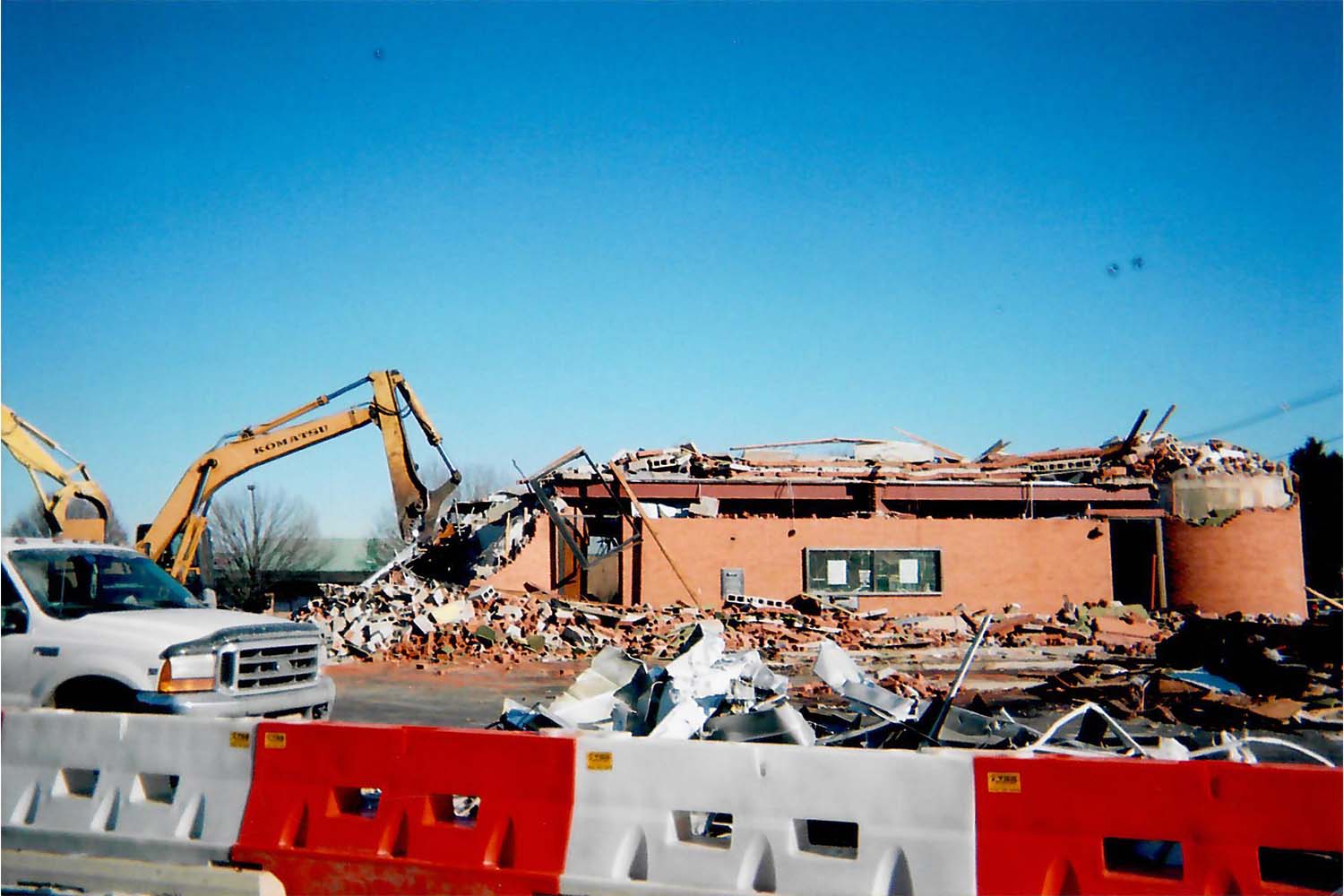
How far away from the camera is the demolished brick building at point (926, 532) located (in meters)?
29.2

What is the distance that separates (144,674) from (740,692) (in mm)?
5052

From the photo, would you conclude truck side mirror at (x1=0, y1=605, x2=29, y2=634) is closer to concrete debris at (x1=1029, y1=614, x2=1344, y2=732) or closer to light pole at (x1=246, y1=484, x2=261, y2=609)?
concrete debris at (x1=1029, y1=614, x2=1344, y2=732)

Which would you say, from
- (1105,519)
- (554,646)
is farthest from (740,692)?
(1105,519)

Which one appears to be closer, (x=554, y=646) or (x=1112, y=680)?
(x=1112, y=680)

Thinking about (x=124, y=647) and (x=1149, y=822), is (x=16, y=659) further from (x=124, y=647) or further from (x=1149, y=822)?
(x=1149, y=822)

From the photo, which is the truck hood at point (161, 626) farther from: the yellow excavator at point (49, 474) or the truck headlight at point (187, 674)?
the yellow excavator at point (49, 474)

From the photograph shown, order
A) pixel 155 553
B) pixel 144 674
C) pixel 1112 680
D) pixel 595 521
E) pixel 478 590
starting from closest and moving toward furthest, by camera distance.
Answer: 1. pixel 144 674
2. pixel 1112 680
3. pixel 155 553
4. pixel 478 590
5. pixel 595 521

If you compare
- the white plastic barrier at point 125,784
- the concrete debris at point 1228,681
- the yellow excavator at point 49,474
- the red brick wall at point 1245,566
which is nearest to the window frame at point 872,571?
the red brick wall at point 1245,566

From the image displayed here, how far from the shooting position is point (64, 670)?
27.5 ft

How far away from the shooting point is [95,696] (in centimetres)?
857

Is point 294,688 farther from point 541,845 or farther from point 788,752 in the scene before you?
point 788,752

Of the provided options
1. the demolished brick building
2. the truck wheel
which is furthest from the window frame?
the truck wheel

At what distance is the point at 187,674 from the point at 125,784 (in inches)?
74.0

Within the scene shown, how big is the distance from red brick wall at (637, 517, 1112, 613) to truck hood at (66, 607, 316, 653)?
19.8m
